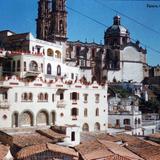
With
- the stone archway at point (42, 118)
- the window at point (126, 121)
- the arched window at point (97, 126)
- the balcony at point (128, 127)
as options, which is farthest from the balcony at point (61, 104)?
the window at point (126, 121)

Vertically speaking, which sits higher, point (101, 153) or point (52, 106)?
point (52, 106)

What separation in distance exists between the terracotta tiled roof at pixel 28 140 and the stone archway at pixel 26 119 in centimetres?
236

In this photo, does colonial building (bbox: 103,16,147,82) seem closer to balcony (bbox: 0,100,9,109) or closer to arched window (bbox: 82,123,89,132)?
arched window (bbox: 82,123,89,132)

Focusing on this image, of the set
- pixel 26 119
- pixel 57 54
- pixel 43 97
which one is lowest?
pixel 26 119

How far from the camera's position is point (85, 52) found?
3147 inches

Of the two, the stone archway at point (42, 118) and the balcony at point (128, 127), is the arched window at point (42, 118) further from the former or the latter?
the balcony at point (128, 127)

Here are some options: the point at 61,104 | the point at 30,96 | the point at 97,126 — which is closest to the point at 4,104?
the point at 30,96

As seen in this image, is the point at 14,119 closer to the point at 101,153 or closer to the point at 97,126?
the point at 97,126

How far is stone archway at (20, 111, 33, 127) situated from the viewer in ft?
125

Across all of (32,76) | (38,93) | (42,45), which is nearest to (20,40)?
(42,45)

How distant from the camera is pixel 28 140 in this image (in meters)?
33.3

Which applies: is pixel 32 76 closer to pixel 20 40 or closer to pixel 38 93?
pixel 38 93

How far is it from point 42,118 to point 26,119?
6.11 ft

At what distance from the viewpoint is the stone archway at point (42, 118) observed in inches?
1552
